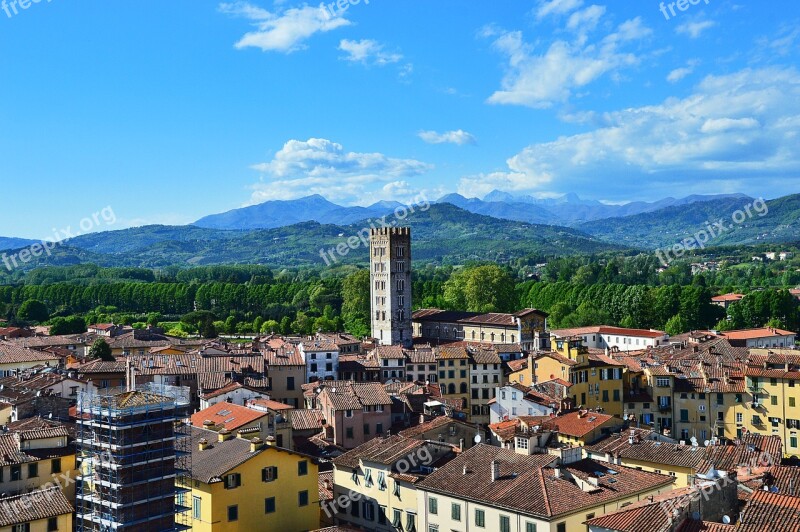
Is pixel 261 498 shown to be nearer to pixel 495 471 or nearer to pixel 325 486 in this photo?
Answer: pixel 325 486

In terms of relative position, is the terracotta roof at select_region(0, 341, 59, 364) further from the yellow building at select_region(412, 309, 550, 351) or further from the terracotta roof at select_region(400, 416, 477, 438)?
the yellow building at select_region(412, 309, 550, 351)

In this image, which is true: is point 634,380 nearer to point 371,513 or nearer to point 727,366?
point 727,366

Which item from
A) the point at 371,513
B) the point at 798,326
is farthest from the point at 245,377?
the point at 798,326

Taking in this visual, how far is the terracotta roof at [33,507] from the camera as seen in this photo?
96.1ft

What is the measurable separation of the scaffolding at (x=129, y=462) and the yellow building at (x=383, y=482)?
9241 millimetres

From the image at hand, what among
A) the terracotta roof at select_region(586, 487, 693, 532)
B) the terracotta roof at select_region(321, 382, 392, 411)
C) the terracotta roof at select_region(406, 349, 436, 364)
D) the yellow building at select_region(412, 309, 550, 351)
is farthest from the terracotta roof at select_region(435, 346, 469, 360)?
the terracotta roof at select_region(586, 487, 693, 532)

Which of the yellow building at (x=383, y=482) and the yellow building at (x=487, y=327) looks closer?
the yellow building at (x=383, y=482)

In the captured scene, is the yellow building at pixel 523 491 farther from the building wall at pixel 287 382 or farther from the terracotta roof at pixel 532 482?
the building wall at pixel 287 382

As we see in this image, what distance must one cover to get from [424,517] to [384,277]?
74.8 meters

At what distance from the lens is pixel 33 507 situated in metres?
30.3

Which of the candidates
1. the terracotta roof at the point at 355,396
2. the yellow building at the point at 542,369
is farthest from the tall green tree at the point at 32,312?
the terracotta roof at the point at 355,396

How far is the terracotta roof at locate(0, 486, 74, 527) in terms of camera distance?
96.1ft

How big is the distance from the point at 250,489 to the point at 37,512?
25.9 ft

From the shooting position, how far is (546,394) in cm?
5528
